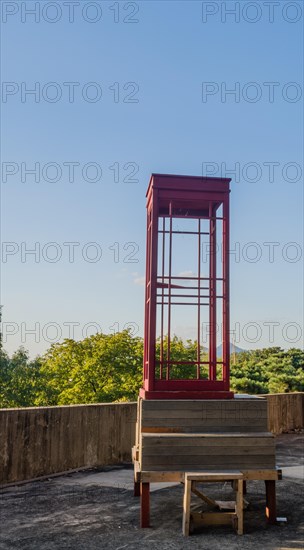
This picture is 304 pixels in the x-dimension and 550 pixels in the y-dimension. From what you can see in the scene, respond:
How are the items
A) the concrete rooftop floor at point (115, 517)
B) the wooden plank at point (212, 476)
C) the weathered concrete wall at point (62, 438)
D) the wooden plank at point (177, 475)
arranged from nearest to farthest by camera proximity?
the concrete rooftop floor at point (115, 517)
the wooden plank at point (212, 476)
the wooden plank at point (177, 475)
the weathered concrete wall at point (62, 438)

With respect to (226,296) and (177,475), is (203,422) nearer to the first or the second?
(177,475)

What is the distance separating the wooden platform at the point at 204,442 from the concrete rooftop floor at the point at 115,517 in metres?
0.38

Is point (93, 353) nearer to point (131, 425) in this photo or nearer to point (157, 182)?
point (131, 425)

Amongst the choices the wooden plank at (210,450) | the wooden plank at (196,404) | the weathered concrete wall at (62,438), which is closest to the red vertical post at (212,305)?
the wooden plank at (196,404)

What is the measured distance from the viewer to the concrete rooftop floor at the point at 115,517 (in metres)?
5.55

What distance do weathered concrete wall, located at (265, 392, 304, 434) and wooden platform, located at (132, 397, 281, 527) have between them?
7.67 meters

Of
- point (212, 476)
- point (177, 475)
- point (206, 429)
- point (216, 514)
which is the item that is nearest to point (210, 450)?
point (206, 429)

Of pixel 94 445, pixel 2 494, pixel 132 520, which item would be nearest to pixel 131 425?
pixel 94 445

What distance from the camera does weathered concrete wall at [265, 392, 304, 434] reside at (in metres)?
14.3

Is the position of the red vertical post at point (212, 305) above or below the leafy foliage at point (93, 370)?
above

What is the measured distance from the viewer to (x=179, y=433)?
6.51 metres

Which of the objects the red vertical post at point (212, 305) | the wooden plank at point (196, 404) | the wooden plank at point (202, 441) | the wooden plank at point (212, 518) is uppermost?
the red vertical post at point (212, 305)

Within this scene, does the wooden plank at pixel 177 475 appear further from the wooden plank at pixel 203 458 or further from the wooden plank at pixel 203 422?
the wooden plank at pixel 203 422

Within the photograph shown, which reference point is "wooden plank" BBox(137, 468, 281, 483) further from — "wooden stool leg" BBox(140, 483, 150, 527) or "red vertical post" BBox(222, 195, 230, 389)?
"red vertical post" BBox(222, 195, 230, 389)
